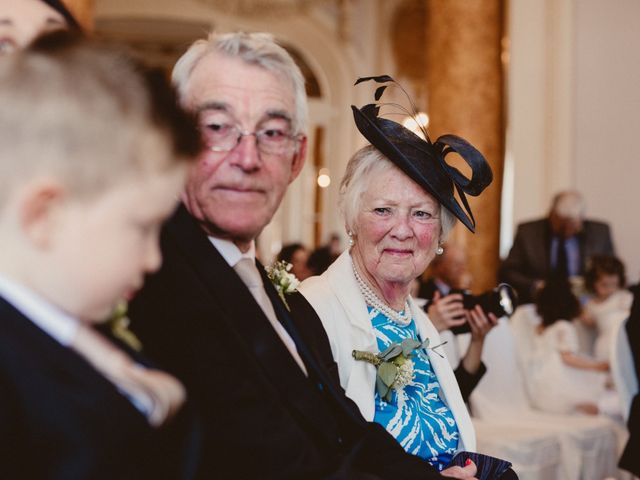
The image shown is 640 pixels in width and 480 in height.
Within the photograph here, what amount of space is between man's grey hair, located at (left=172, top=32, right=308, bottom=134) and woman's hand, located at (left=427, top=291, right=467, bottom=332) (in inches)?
57.8

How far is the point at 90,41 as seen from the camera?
0.92 m

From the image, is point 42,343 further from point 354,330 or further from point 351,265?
point 351,265

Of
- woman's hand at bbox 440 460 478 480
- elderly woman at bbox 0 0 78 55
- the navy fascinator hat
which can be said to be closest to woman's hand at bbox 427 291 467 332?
the navy fascinator hat

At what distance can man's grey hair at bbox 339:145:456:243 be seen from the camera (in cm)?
250

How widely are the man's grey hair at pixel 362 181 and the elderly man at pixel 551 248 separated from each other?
172 inches

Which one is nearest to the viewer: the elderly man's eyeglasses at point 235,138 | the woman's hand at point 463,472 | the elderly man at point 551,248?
the elderly man's eyeglasses at point 235,138

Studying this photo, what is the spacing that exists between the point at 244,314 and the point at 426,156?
126cm

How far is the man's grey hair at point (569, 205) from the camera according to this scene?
664 cm

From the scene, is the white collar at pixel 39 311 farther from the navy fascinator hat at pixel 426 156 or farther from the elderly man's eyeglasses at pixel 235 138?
the navy fascinator hat at pixel 426 156

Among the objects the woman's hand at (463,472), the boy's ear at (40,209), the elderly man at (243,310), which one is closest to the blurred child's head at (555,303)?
the woman's hand at (463,472)

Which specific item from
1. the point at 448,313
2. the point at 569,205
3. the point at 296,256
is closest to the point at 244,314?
the point at 448,313

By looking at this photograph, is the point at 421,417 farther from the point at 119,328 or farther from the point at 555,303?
the point at 555,303

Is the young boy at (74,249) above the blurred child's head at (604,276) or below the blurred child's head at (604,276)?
below

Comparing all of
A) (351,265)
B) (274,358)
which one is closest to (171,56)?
(351,265)
